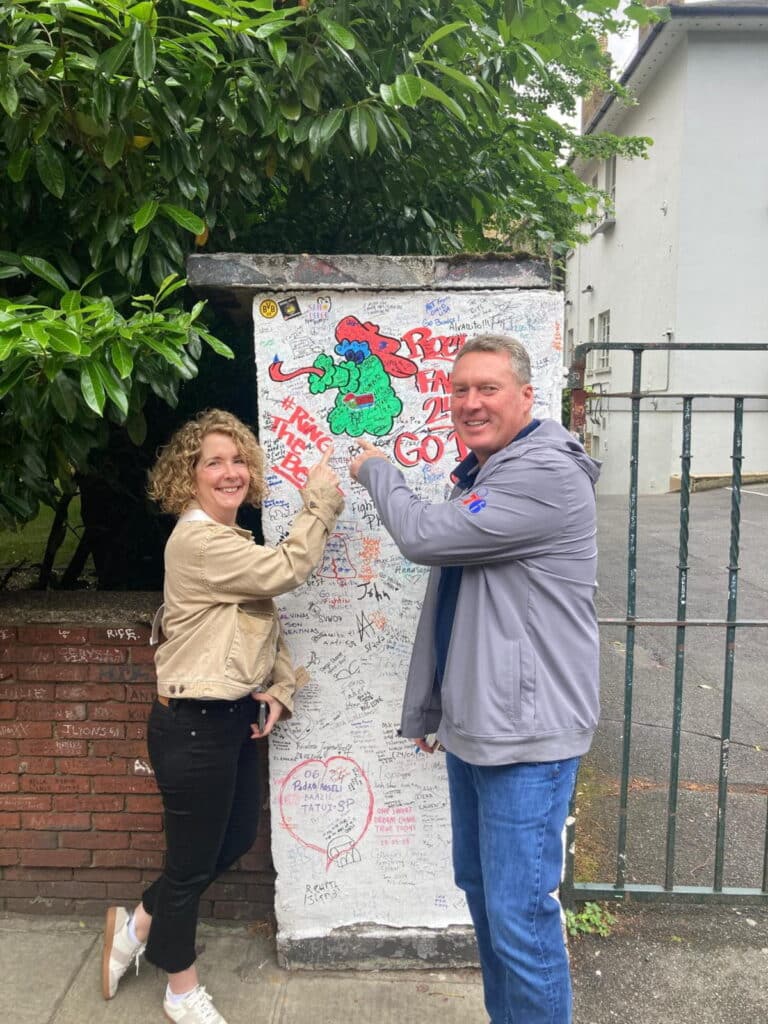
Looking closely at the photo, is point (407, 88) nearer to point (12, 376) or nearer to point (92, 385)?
point (92, 385)

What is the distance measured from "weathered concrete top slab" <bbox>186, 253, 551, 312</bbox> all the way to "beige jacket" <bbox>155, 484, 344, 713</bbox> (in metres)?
0.66

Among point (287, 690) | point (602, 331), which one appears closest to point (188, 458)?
point (287, 690)

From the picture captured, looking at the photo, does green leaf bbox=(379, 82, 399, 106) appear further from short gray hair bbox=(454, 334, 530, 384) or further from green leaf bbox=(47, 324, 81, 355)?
green leaf bbox=(47, 324, 81, 355)

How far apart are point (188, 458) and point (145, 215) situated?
0.67m

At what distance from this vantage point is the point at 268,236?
3463mm

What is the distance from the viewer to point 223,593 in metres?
2.22

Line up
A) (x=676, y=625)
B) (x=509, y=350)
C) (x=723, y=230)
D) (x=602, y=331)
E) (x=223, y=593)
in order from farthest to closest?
(x=602, y=331) < (x=723, y=230) < (x=676, y=625) < (x=223, y=593) < (x=509, y=350)

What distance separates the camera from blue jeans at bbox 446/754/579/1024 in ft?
6.31

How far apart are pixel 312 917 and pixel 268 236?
2.67 metres

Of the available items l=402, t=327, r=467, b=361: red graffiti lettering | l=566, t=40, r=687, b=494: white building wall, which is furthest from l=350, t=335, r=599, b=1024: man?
l=566, t=40, r=687, b=494: white building wall

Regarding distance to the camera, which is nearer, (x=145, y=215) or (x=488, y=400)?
(x=488, y=400)

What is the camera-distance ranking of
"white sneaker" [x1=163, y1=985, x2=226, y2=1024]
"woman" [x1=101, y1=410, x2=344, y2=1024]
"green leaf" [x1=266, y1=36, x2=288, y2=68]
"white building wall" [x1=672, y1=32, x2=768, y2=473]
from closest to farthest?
"green leaf" [x1=266, y1=36, x2=288, y2=68] → "woman" [x1=101, y1=410, x2=344, y2=1024] → "white sneaker" [x1=163, y1=985, x2=226, y2=1024] → "white building wall" [x1=672, y1=32, x2=768, y2=473]

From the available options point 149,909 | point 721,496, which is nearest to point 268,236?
point 149,909

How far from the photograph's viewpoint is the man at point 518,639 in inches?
74.4
